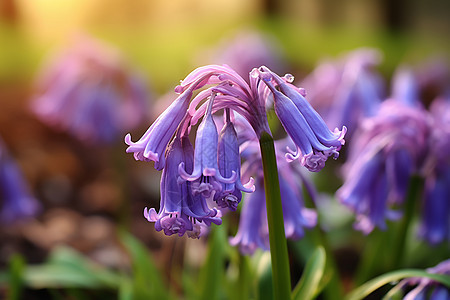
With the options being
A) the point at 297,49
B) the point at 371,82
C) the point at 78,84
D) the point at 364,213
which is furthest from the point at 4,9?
the point at 364,213

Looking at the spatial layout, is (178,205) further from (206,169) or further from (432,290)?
(432,290)

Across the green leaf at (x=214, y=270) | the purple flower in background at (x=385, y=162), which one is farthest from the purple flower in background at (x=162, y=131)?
the purple flower in background at (x=385, y=162)

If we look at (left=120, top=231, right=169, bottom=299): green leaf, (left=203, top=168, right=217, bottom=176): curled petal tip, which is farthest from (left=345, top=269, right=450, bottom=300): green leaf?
(left=120, top=231, right=169, bottom=299): green leaf

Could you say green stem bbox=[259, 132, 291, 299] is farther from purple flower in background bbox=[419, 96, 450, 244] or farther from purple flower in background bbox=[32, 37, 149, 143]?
purple flower in background bbox=[32, 37, 149, 143]

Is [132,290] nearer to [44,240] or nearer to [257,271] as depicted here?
[257,271]

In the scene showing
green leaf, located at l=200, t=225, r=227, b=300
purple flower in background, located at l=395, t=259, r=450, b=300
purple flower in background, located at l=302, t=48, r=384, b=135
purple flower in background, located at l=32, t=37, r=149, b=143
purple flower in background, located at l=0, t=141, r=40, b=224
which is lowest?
purple flower in background, located at l=395, t=259, r=450, b=300

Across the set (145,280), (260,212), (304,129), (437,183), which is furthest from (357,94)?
(304,129)
